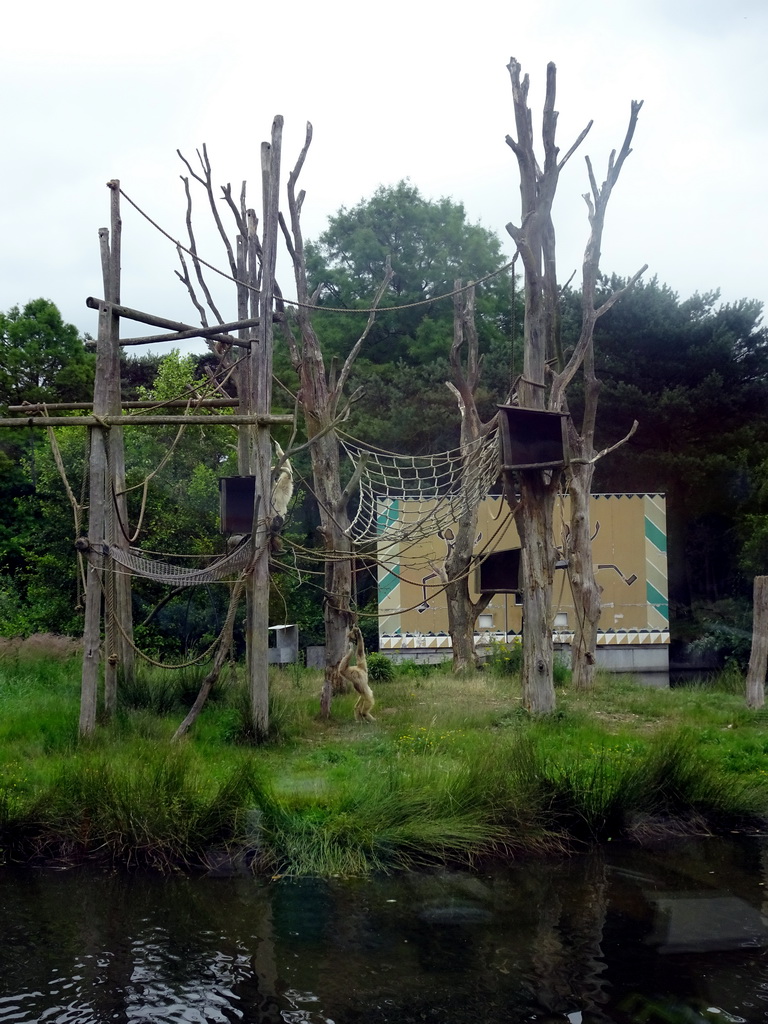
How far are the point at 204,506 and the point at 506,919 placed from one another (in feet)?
36.4

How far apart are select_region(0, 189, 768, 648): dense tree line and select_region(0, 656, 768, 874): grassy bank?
645 cm

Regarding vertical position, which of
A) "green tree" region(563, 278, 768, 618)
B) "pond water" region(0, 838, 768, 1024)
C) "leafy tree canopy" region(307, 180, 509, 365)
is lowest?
"pond water" region(0, 838, 768, 1024)

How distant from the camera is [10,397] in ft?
79.5

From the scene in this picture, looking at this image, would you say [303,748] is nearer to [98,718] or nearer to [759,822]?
[98,718]

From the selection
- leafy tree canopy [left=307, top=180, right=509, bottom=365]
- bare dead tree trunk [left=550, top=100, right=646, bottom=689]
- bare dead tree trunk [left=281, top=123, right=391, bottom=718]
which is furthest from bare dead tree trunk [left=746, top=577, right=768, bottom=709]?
leafy tree canopy [left=307, top=180, right=509, bottom=365]

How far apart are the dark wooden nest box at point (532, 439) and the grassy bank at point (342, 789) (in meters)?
2.62

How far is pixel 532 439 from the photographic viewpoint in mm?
10141

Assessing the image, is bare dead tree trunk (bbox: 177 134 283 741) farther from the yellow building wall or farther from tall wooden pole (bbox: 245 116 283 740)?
the yellow building wall

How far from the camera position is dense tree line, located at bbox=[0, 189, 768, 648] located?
16047 millimetres

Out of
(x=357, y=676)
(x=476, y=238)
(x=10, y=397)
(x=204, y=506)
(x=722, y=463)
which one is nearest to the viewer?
(x=357, y=676)

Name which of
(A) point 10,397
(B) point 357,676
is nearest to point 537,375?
(B) point 357,676

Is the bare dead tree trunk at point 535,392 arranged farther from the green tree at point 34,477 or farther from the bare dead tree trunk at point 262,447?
the green tree at point 34,477

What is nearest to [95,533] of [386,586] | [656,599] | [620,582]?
[386,586]

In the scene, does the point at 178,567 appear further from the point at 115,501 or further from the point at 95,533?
the point at 115,501
